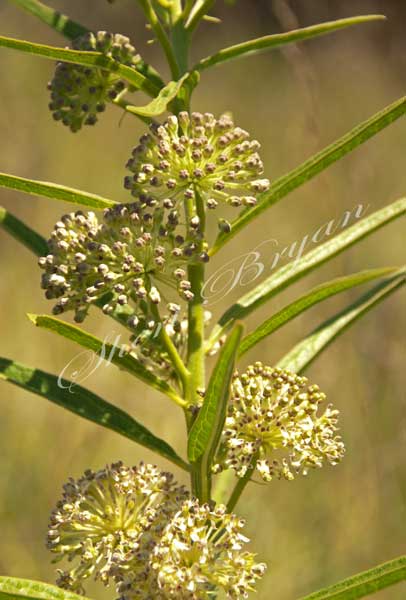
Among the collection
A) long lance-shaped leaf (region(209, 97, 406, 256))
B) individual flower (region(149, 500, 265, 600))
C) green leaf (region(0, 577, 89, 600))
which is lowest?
green leaf (region(0, 577, 89, 600))

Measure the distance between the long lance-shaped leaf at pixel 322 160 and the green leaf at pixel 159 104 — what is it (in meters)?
0.36

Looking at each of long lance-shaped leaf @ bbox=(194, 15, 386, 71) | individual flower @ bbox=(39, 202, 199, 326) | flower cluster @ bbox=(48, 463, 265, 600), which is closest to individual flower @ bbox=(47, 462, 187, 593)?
flower cluster @ bbox=(48, 463, 265, 600)

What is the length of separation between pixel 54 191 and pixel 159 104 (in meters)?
0.38

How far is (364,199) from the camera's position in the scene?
7609 mm

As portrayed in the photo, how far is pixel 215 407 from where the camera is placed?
1.84 metres

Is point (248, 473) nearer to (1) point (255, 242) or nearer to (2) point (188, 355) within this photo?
(2) point (188, 355)

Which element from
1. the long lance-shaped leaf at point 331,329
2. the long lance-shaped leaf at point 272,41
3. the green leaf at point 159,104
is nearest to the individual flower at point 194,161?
the green leaf at point 159,104

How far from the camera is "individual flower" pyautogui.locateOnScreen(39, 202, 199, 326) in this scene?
1991 millimetres

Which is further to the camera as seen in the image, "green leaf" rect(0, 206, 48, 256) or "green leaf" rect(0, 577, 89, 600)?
"green leaf" rect(0, 206, 48, 256)

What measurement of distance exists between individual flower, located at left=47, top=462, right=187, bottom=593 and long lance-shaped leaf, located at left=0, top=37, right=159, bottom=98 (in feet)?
3.16

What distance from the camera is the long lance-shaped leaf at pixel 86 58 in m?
2.02

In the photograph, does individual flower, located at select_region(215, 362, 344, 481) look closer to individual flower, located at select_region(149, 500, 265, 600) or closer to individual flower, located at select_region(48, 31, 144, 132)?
individual flower, located at select_region(149, 500, 265, 600)

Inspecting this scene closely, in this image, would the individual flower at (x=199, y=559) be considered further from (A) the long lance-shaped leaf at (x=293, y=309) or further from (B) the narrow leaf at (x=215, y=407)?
(A) the long lance-shaped leaf at (x=293, y=309)

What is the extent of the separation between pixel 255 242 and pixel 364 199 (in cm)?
105
